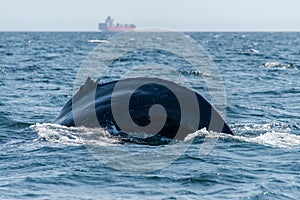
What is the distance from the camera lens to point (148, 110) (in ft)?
37.2

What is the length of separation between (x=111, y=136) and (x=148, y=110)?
0.82 metres

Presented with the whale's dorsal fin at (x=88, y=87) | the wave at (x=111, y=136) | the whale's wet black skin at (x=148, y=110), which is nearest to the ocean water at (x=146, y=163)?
the wave at (x=111, y=136)

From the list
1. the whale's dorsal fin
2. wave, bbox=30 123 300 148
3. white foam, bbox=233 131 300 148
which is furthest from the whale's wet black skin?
white foam, bbox=233 131 300 148

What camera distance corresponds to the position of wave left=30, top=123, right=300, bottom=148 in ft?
37.5

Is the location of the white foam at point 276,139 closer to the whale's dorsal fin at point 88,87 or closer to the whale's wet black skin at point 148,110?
the whale's wet black skin at point 148,110

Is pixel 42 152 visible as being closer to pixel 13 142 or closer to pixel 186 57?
pixel 13 142

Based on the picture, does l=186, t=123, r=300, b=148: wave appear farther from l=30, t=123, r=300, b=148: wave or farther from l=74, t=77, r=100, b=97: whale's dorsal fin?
l=74, t=77, r=100, b=97: whale's dorsal fin

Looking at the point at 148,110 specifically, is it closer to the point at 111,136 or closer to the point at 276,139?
the point at 111,136

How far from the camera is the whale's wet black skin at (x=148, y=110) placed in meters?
11.3

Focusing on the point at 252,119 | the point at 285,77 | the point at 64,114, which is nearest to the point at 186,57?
the point at 285,77

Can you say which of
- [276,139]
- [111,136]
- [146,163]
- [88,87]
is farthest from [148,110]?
[276,139]

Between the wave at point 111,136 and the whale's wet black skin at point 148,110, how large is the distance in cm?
12

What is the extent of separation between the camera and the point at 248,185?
8766 millimetres

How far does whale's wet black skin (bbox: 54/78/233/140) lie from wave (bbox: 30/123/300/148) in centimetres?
12
